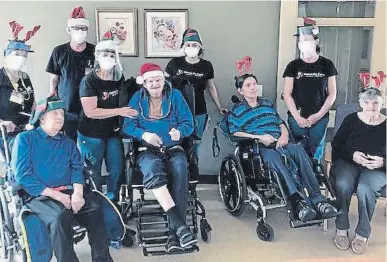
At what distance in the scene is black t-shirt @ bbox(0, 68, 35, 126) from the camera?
10.4ft

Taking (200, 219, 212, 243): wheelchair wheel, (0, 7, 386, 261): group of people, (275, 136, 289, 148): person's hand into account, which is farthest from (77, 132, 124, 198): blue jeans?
(275, 136, 289, 148): person's hand

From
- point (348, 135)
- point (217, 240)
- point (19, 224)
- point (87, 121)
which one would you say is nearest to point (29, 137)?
point (19, 224)

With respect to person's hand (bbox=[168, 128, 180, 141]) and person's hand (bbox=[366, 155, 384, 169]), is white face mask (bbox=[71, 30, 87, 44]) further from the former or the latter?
person's hand (bbox=[366, 155, 384, 169])

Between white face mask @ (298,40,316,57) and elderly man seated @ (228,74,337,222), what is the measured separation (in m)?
0.45

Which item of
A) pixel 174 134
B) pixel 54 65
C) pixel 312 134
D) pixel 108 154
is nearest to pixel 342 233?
pixel 312 134

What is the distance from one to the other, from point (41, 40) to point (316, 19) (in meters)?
2.30

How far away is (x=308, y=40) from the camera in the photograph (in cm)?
365

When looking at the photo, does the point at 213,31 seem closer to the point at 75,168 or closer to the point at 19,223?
the point at 75,168

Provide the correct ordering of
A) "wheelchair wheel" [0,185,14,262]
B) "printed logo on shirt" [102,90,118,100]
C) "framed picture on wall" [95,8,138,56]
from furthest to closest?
"framed picture on wall" [95,8,138,56], "printed logo on shirt" [102,90,118,100], "wheelchair wheel" [0,185,14,262]

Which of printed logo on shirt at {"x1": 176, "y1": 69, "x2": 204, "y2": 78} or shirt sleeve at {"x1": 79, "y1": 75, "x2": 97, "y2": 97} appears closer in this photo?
shirt sleeve at {"x1": 79, "y1": 75, "x2": 97, "y2": 97}

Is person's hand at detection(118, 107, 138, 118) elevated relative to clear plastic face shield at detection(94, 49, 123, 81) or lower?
lower

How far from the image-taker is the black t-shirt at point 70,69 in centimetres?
357

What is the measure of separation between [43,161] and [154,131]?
2.61 ft

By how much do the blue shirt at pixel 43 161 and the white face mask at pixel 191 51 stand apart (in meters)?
1.30
